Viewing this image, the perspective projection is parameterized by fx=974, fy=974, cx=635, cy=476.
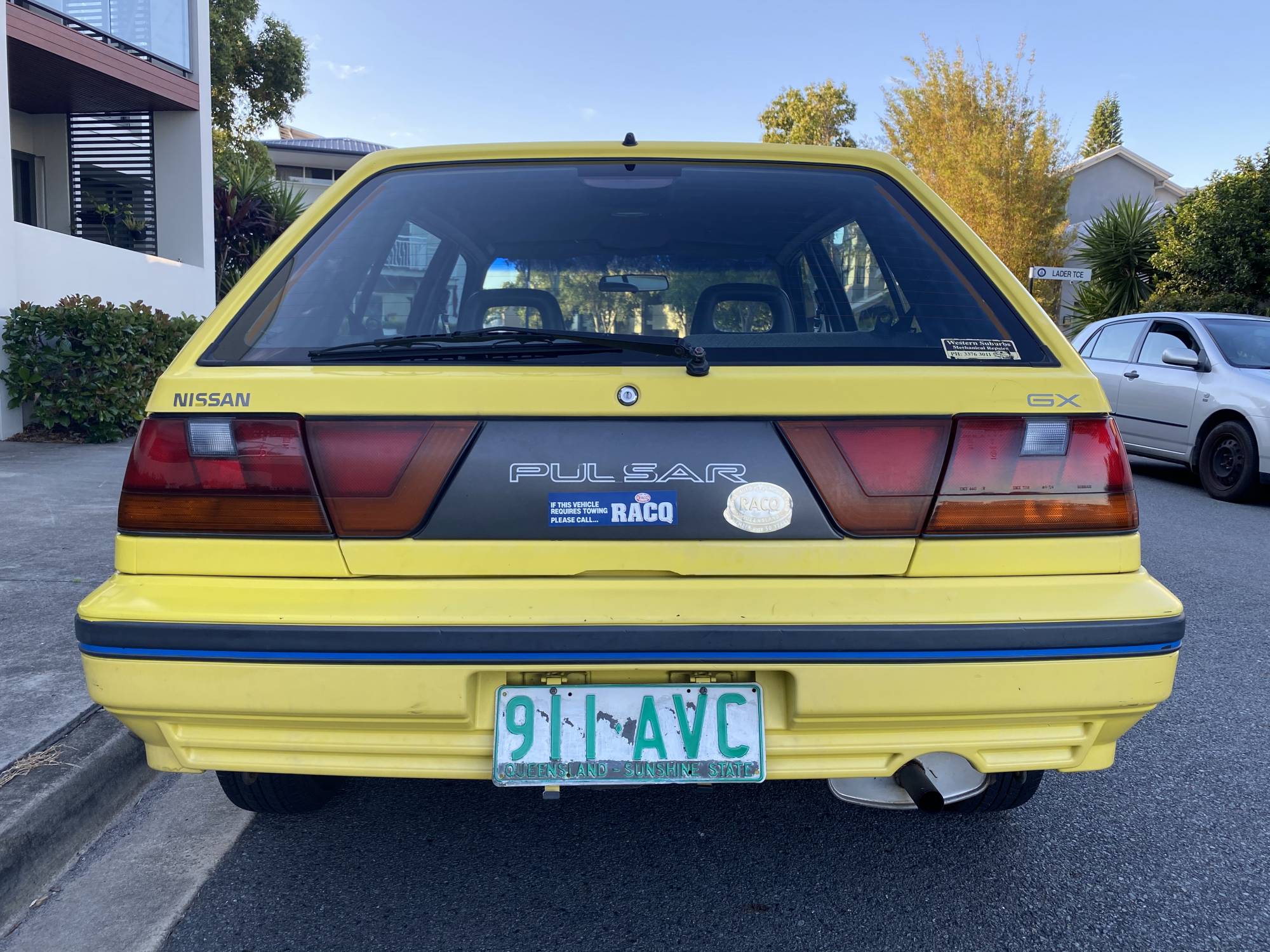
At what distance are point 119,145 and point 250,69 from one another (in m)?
14.0

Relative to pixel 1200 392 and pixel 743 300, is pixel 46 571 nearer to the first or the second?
pixel 743 300

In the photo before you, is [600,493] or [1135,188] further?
[1135,188]

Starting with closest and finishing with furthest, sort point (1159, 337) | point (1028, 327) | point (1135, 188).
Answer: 1. point (1028, 327)
2. point (1159, 337)
3. point (1135, 188)

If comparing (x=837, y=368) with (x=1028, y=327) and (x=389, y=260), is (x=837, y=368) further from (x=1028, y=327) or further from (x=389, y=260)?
(x=389, y=260)

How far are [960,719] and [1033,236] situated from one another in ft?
82.3

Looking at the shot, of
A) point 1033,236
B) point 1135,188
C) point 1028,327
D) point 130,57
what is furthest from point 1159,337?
point 1135,188

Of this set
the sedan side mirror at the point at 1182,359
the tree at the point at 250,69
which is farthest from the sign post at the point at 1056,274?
the tree at the point at 250,69

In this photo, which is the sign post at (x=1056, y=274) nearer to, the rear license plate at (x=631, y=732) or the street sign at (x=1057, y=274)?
the street sign at (x=1057, y=274)

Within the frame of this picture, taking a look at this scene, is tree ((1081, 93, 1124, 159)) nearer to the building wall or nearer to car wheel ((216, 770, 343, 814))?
the building wall

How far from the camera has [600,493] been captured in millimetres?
1752

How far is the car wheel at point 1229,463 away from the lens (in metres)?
7.06

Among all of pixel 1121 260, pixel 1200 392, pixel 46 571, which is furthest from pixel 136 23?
pixel 1121 260

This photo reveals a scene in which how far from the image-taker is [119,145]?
→ 40.0ft

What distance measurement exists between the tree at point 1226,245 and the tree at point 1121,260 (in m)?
2.04
